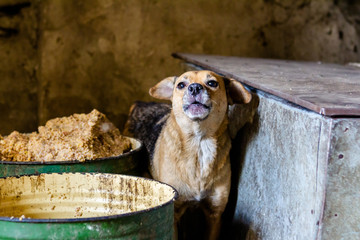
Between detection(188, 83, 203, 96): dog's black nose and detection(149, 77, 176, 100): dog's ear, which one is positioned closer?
detection(188, 83, 203, 96): dog's black nose

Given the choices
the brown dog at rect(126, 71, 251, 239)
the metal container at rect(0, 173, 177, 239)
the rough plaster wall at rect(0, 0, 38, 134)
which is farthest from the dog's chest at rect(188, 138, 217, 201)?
the rough plaster wall at rect(0, 0, 38, 134)

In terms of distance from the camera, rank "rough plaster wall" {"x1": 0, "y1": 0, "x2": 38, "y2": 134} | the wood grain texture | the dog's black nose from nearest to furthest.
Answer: the wood grain texture < the dog's black nose < "rough plaster wall" {"x1": 0, "y1": 0, "x2": 38, "y2": 134}

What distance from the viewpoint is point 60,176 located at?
2494 millimetres

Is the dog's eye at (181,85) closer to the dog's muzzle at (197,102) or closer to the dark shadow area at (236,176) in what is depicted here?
the dog's muzzle at (197,102)

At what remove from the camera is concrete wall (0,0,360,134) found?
17.4 ft

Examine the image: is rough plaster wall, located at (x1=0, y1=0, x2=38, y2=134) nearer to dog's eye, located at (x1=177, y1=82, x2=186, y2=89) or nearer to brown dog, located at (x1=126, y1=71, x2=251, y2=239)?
brown dog, located at (x1=126, y1=71, x2=251, y2=239)

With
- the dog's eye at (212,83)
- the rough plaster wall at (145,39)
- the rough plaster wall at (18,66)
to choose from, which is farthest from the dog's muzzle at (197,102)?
the rough plaster wall at (18,66)

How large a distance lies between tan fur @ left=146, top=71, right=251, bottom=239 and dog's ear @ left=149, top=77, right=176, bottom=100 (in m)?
0.13

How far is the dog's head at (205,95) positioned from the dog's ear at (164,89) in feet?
0.20

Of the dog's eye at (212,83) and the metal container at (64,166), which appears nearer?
the metal container at (64,166)

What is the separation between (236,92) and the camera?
3.04 metres

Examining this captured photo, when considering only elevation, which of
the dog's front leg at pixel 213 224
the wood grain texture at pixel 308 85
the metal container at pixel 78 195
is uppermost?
the wood grain texture at pixel 308 85

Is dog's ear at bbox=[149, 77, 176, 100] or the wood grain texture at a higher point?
the wood grain texture

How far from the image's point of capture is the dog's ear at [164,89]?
3.27m
